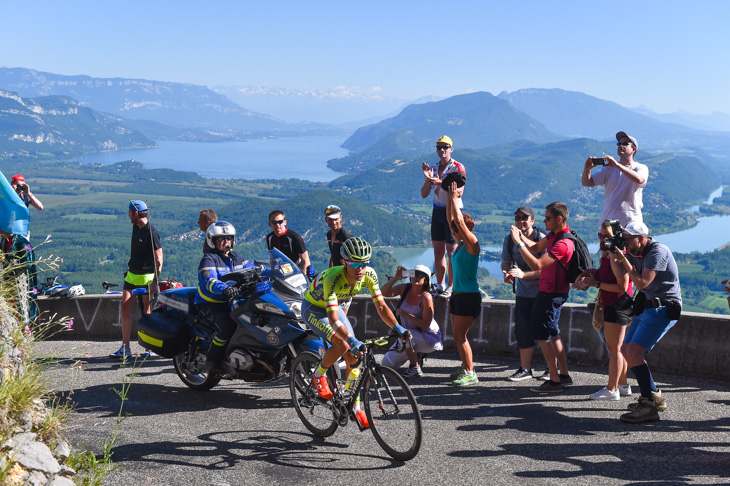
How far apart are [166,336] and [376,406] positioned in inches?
126

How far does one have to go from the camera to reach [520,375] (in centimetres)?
843

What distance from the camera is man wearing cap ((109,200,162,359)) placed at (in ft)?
31.6

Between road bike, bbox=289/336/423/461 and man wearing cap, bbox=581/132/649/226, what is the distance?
4.54 metres

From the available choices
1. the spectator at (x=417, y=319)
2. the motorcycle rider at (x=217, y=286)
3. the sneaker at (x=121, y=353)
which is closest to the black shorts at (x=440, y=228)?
the spectator at (x=417, y=319)

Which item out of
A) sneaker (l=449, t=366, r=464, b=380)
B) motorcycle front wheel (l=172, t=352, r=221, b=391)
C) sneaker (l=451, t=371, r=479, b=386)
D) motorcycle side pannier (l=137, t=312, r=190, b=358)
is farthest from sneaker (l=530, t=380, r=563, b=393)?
motorcycle side pannier (l=137, t=312, r=190, b=358)

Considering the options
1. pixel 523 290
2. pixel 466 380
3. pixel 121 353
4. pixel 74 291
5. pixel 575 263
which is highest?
pixel 575 263

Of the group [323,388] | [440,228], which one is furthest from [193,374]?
[440,228]

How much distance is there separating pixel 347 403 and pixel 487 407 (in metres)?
1.99

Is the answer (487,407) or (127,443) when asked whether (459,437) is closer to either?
(487,407)

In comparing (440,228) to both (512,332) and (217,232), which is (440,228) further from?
(217,232)

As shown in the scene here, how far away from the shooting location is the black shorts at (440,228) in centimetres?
1050

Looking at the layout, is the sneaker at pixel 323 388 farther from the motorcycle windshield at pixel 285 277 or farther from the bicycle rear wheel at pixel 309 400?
the motorcycle windshield at pixel 285 277

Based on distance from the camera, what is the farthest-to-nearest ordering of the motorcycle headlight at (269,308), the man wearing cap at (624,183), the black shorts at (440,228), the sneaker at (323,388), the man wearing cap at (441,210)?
the black shorts at (440,228) < the man wearing cap at (441,210) < the man wearing cap at (624,183) < the motorcycle headlight at (269,308) < the sneaker at (323,388)

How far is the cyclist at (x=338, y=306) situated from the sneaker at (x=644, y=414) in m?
2.75
